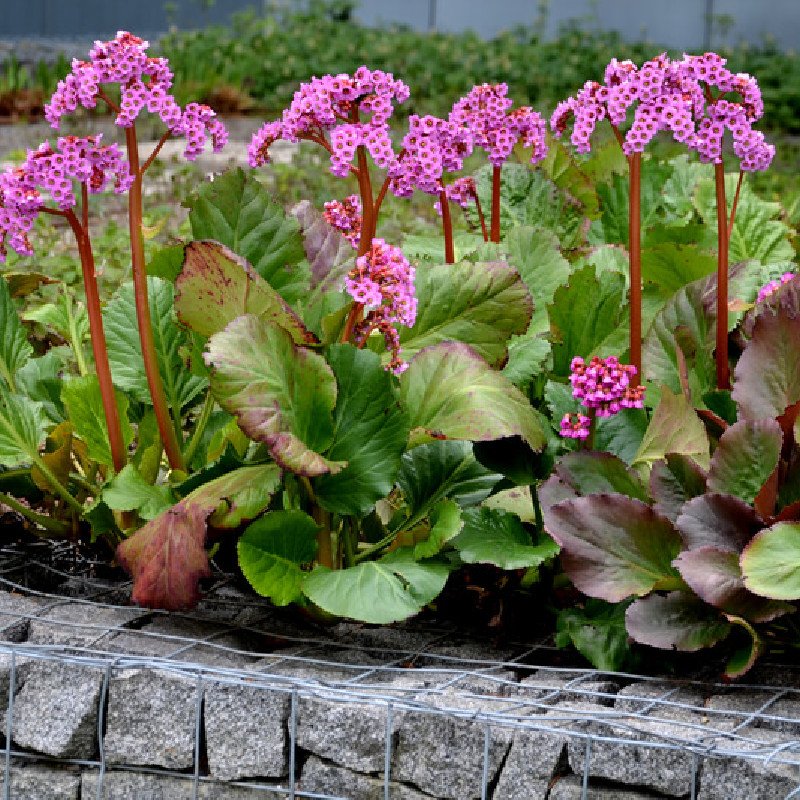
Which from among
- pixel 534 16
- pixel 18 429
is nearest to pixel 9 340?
pixel 18 429

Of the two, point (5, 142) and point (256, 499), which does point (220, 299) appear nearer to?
point (256, 499)

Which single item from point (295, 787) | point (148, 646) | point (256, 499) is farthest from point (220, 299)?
point (295, 787)

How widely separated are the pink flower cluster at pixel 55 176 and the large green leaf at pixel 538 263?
731 millimetres

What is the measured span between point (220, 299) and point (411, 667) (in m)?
0.57

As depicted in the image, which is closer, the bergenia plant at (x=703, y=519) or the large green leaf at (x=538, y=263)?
the bergenia plant at (x=703, y=519)

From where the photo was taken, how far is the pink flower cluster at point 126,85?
5.08 feet

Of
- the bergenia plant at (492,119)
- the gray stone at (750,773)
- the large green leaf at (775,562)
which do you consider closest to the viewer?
the gray stone at (750,773)

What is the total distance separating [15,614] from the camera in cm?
164

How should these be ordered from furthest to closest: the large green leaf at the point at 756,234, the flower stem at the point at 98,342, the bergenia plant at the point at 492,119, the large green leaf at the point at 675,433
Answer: the large green leaf at the point at 756,234 < the bergenia plant at the point at 492,119 < the flower stem at the point at 98,342 < the large green leaf at the point at 675,433

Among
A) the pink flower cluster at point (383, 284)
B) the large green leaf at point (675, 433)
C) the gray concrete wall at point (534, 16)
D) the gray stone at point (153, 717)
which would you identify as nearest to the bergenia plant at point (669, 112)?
the large green leaf at point (675, 433)

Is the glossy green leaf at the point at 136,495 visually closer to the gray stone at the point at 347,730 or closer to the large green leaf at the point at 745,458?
the gray stone at the point at 347,730

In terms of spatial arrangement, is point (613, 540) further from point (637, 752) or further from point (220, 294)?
point (220, 294)

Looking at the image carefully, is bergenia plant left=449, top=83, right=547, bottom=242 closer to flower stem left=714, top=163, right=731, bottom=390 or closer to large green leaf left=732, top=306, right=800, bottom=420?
flower stem left=714, top=163, right=731, bottom=390

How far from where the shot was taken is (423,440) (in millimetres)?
1519
